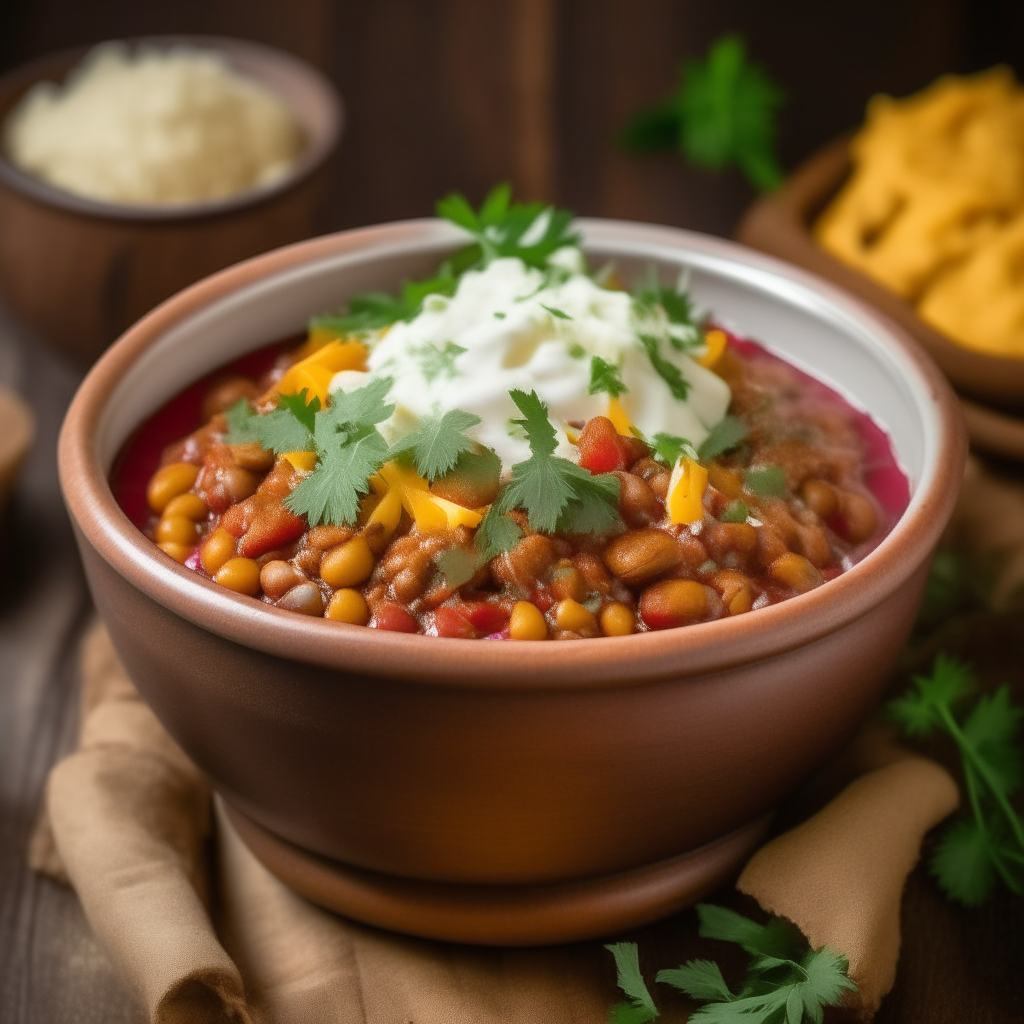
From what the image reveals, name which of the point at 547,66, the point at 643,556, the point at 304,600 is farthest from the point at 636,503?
the point at 547,66

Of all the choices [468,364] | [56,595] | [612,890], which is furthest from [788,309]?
[56,595]

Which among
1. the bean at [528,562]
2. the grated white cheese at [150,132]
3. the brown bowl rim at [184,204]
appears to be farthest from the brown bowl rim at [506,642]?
the grated white cheese at [150,132]

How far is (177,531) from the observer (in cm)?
237

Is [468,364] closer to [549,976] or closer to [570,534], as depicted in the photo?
[570,534]

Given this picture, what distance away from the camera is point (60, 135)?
13.0ft

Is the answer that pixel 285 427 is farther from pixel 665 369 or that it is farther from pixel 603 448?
pixel 665 369

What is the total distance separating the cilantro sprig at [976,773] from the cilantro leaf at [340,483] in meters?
1.16

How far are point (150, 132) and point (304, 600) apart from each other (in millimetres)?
2309

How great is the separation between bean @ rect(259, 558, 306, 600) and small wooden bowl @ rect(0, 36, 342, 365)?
1.76 meters

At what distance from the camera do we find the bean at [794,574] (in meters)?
2.24

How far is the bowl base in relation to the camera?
2.29m

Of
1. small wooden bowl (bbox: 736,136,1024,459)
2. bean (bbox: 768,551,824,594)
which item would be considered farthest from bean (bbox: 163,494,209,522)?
small wooden bowl (bbox: 736,136,1024,459)

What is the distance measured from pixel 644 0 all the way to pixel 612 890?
3.68 metres

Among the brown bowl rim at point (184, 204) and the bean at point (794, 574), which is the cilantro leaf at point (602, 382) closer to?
the bean at point (794, 574)
